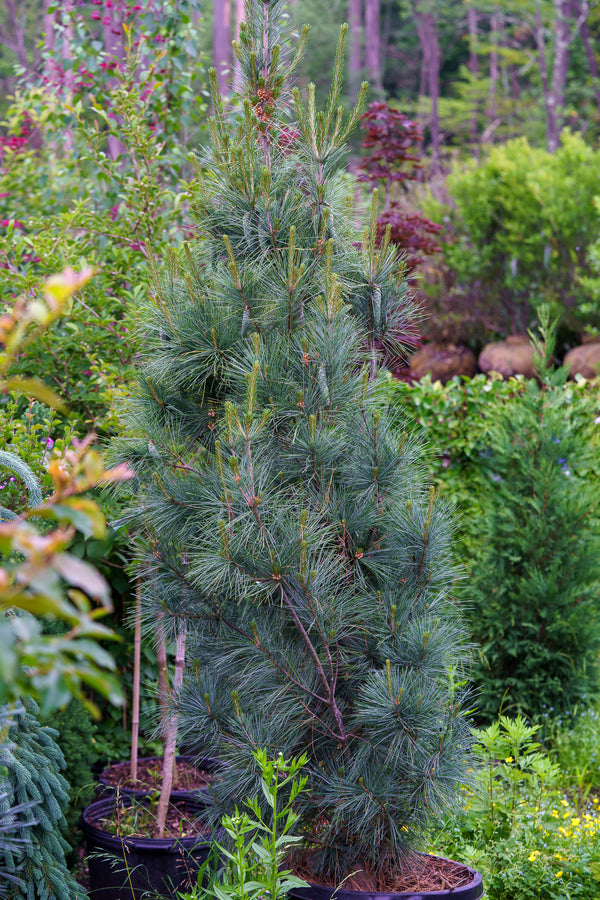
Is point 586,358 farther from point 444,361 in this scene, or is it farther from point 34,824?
point 34,824

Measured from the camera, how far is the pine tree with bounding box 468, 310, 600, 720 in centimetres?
477

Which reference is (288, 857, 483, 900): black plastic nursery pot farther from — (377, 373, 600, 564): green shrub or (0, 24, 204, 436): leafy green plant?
(377, 373, 600, 564): green shrub

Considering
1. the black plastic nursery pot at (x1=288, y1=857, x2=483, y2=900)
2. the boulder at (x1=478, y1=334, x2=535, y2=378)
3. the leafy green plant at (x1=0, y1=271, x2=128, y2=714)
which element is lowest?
the boulder at (x1=478, y1=334, x2=535, y2=378)

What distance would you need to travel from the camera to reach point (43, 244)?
3.71m

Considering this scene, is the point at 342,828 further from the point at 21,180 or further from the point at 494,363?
the point at 494,363

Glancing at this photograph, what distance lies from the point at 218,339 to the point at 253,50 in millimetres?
982

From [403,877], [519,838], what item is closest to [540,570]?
[519,838]

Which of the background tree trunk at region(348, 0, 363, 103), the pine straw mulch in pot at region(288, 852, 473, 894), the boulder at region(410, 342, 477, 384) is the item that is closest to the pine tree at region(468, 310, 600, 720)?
the pine straw mulch in pot at region(288, 852, 473, 894)

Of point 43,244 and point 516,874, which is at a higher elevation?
point 43,244

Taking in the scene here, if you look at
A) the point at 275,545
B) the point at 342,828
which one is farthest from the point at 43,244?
the point at 342,828

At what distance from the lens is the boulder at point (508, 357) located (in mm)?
9531

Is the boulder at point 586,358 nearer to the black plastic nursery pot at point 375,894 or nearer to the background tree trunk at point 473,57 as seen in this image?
the black plastic nursery pot at point 375,894

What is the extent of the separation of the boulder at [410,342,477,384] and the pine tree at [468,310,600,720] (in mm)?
5025

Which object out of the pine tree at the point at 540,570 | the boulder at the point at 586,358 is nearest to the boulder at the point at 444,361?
the boulder at the point at 586,358
